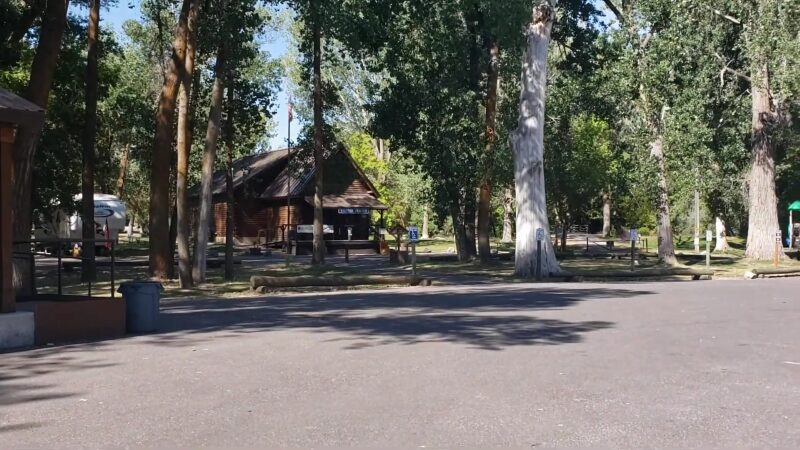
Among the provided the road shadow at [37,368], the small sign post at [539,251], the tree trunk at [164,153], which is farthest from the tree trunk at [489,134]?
the road shadow at [37,368]

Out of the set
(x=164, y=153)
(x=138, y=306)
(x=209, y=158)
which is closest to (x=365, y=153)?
(x=209, y=158)

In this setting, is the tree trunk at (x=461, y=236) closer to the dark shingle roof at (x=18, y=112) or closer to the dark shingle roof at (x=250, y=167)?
the dark shingle roof at (x=250, y=167)

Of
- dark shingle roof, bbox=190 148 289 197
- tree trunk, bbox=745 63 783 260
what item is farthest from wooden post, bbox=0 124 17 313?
dark shingle roof, bbox=190 148 289 197

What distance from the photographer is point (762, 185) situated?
37.2 m

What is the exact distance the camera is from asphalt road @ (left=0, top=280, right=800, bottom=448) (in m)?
7.20

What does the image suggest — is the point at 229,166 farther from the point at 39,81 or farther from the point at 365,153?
the point at 365,153

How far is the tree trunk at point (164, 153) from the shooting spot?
23906 mm

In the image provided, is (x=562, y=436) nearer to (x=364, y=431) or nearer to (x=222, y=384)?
(x=364, y=431)

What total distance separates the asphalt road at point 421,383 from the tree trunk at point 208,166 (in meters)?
8.86

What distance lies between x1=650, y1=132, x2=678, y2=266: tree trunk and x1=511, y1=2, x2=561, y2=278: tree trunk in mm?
7482

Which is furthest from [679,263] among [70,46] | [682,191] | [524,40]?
[70,46]

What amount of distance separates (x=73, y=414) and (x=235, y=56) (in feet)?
61.6

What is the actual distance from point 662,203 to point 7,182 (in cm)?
2730

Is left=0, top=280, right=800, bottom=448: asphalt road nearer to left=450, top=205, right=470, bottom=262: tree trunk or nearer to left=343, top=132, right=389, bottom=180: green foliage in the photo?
left=450, top=205, right=470, bottom=262: tree trunk
